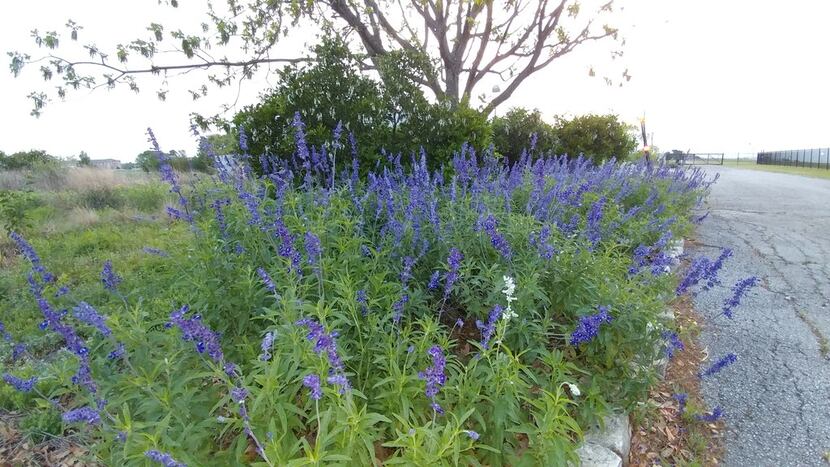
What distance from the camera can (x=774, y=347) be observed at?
A: 3752mm

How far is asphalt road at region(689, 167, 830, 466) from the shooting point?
107 inches

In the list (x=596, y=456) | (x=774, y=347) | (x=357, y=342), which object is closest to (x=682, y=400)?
(x=596, y=456)

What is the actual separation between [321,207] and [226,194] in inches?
37.7

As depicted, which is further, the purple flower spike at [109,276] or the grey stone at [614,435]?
the purple flower spike at [109,276]

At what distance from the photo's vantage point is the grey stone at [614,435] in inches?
92.9

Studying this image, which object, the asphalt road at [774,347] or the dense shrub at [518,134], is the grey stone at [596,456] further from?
the dense shrub at [518,134]

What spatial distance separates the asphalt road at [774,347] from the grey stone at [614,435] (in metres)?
0.68

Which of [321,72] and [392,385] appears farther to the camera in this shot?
[321,72]

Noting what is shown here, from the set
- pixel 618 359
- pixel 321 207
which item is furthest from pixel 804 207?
pixel 321 207

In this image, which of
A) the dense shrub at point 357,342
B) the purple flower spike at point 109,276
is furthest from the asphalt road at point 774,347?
the purple flower spike at point 109,276

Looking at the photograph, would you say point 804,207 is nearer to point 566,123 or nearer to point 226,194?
point 566,123

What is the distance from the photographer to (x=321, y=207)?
3.51 metres

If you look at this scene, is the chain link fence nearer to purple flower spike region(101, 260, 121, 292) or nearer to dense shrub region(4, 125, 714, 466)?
dense shrub region(4, 125, 714, 466)

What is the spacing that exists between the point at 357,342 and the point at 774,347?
361 centimetres
